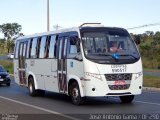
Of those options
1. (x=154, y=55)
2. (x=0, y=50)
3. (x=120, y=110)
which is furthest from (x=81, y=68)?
(x=0, y=50)

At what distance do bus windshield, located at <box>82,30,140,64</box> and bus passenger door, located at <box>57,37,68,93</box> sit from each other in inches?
55.3

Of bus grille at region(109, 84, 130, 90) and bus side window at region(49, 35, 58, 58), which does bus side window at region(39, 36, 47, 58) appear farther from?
bus grille at region(109, 84, 130, 90)

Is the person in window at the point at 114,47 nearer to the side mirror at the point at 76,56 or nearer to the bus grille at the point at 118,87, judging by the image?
the side mirror at the point at 76,56

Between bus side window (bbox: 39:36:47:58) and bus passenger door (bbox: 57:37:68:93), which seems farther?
bus side window (bbox: 39:36:47:58)

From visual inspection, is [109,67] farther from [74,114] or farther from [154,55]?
[154,55]

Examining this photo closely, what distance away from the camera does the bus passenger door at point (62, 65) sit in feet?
57.2

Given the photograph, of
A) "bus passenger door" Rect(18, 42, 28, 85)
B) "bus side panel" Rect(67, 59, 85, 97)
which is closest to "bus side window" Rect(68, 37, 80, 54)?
"bus side panel" Rect(67, 59, 85, 97)

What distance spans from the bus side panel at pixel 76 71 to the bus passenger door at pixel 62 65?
43cm

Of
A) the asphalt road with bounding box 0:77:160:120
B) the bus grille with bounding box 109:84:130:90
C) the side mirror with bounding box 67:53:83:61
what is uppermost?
the side mirror with bounding box 67:53:83:61

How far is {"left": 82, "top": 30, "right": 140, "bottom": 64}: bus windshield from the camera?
1600 cm

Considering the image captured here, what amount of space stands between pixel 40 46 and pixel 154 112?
759 cm

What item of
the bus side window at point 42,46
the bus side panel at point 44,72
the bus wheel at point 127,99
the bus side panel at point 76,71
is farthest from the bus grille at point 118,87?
the bus side window at point 42,46

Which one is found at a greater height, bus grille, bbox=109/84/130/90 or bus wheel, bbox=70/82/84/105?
bus grille, bbox=109/84/130/90

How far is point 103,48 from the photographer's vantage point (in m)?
16.2
